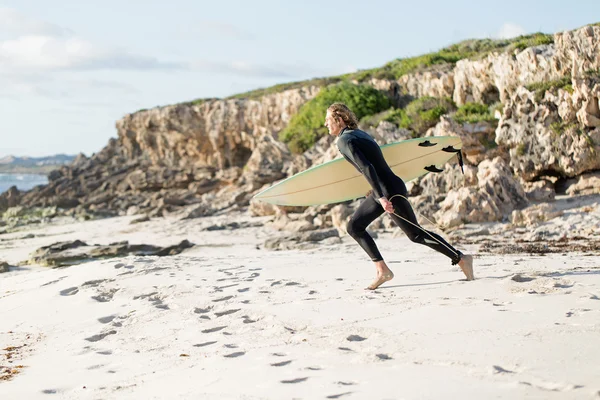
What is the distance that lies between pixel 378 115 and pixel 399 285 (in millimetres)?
14327

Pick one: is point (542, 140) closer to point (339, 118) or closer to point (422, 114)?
point (422, 114)

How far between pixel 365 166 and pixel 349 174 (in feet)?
5.90

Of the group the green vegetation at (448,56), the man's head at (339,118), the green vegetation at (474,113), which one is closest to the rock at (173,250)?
the man's head at (339,118)

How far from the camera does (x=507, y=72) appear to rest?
16094mm

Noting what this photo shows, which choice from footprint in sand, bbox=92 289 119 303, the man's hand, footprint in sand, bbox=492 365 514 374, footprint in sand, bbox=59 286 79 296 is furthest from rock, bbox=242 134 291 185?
footprint in sand, bbox=492 365 514 374

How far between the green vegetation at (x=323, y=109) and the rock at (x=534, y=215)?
34.3 ft

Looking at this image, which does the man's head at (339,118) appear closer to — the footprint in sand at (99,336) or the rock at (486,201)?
the footprint in sand at (99,336)

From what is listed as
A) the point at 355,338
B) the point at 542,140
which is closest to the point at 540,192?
the point at 542,140

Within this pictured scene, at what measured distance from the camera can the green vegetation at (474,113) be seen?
15.2 metres

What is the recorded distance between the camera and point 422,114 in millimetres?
17375

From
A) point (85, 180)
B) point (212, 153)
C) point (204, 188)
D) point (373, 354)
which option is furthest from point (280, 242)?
point (85, 180)

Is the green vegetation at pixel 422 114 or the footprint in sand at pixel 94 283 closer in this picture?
the footprint in sand at pixel 94 283

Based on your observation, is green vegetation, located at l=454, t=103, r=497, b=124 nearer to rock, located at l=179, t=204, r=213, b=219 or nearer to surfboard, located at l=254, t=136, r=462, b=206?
surfboard, located at l=254, t=136, r=462, b=206

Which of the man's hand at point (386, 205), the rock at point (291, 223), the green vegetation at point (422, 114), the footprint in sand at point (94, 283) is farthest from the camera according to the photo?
the green vegetation at point (422, 114)
